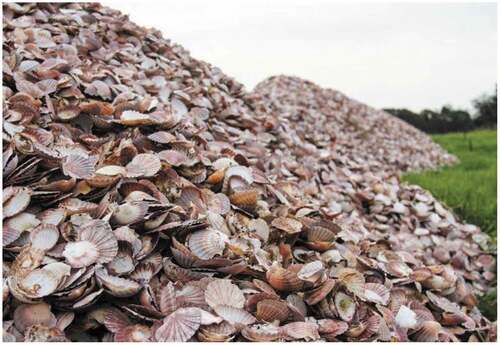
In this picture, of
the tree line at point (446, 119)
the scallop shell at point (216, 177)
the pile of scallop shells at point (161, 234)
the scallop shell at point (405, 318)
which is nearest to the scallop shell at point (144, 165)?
the pile of scallop shells at point (161, 234)

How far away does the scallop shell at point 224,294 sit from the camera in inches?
52.8

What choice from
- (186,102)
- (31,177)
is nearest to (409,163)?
(186,102)

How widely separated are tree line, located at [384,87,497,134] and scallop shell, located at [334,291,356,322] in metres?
19.0

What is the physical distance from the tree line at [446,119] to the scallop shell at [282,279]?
1906 centimetres

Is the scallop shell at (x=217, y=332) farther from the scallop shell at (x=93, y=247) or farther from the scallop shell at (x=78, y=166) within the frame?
the scallop shell at (x=78, y=166)

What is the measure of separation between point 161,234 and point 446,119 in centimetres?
2007

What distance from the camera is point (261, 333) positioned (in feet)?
4.13

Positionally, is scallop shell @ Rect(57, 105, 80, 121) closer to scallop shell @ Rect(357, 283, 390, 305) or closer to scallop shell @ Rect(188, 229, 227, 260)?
scallop shell @ Rect(188, 229, 227, 260)

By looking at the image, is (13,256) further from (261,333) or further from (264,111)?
(264,111)

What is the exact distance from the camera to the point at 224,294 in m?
1.36

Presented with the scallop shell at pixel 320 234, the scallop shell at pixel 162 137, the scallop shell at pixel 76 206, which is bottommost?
the scallop shell at pixel 320 234

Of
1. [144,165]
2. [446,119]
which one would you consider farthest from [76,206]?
[446,119]

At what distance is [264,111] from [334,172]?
30.5 inches

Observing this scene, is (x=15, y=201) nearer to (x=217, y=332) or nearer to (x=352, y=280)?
(x=217, y=332)
